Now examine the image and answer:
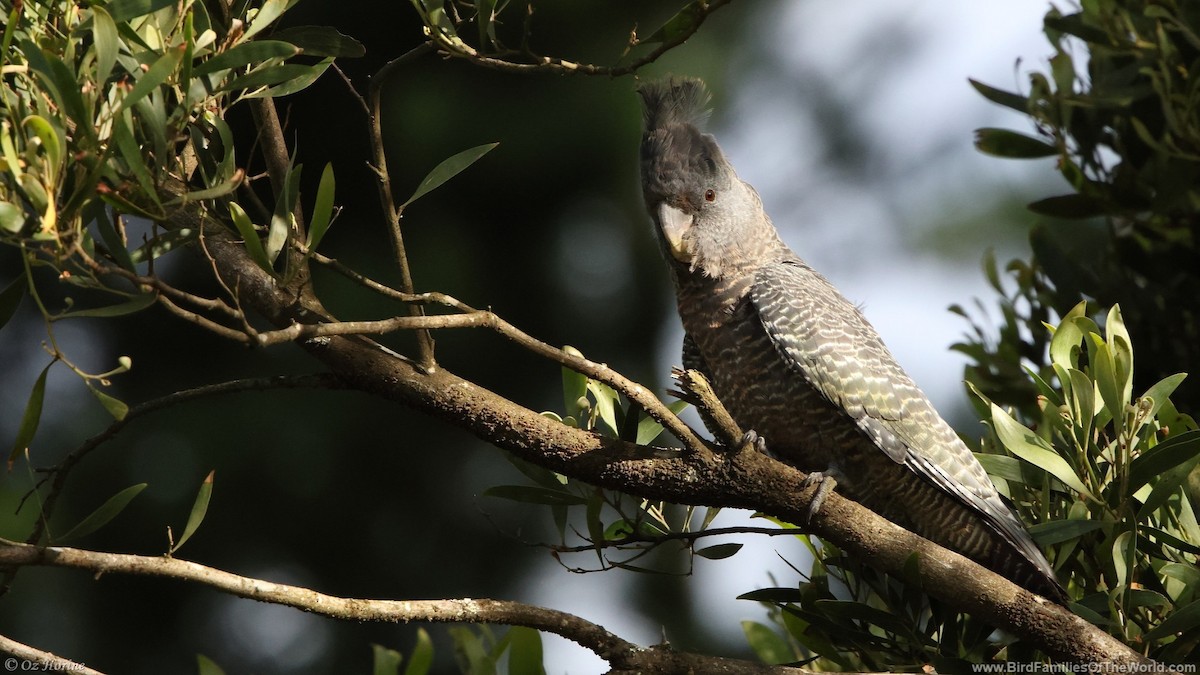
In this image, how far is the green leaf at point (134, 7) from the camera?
141 cm

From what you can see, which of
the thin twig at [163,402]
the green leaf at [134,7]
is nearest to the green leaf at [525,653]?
the thin twig at [163,402]

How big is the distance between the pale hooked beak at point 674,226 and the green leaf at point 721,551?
0.88 m

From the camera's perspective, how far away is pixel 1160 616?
2.15m

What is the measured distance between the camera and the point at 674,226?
281 centimetres

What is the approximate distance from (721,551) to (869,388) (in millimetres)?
647

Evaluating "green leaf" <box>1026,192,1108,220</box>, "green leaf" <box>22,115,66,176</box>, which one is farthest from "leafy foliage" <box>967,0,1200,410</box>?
"green leaf" <box>22,115,66,176</box>

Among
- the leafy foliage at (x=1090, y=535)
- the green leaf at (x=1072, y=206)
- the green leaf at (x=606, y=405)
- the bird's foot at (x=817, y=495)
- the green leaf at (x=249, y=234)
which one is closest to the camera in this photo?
the green leaf at (x=249, y=234)

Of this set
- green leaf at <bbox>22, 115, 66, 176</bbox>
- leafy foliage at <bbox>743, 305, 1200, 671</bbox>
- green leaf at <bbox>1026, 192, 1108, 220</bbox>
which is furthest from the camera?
green leaf at <bbox>1026, 192, 1108, 220</bbox>

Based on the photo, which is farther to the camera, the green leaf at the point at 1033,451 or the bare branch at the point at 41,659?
the green leaf at the point at 1033,451

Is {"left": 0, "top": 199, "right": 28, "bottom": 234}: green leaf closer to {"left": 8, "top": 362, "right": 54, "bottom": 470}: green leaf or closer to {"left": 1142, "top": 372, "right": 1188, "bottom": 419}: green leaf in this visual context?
{"left": 8, "top": 362, "right": 54, "bottom": 470}: green leaf

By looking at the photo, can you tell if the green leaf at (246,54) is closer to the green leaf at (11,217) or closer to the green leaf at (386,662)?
the green leaf at (11,217)

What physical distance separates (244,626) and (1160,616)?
14.2 ft

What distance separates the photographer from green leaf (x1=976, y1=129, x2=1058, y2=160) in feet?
9.84

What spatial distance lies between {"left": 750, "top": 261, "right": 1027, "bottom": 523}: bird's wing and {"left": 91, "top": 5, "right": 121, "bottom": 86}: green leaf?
176cm
